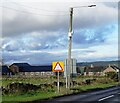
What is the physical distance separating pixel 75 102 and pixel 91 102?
3.04ft

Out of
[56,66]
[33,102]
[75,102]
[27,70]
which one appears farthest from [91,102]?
[27,70]

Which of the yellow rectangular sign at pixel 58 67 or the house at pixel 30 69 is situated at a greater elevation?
the house at pixel 30 69

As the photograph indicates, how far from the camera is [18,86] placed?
101ft

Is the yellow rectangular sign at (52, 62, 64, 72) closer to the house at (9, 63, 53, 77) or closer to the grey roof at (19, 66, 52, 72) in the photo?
the house at (9, 63, 53, 77)

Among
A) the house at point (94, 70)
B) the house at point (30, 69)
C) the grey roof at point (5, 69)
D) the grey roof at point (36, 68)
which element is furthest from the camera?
the grey roof at point (36, 68)

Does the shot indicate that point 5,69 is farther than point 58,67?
Yes

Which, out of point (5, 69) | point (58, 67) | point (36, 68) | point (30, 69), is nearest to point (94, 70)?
point (36, 68)

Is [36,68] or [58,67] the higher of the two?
[36,68]

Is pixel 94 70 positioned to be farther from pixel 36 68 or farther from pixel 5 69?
pixel 5 69

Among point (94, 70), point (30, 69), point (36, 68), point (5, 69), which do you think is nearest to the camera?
point (5, 69)

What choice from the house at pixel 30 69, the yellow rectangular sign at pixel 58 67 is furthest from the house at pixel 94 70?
the yellow rectangular sign at pixel 58 67

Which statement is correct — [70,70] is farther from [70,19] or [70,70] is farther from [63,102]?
[63,102]

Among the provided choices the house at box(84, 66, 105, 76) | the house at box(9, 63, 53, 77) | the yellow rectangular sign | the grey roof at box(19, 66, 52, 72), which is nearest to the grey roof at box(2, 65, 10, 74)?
the house at box(9, 63, 53, 77)

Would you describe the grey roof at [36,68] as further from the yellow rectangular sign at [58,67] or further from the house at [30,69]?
the yellow rectangular sign at [58,67]
